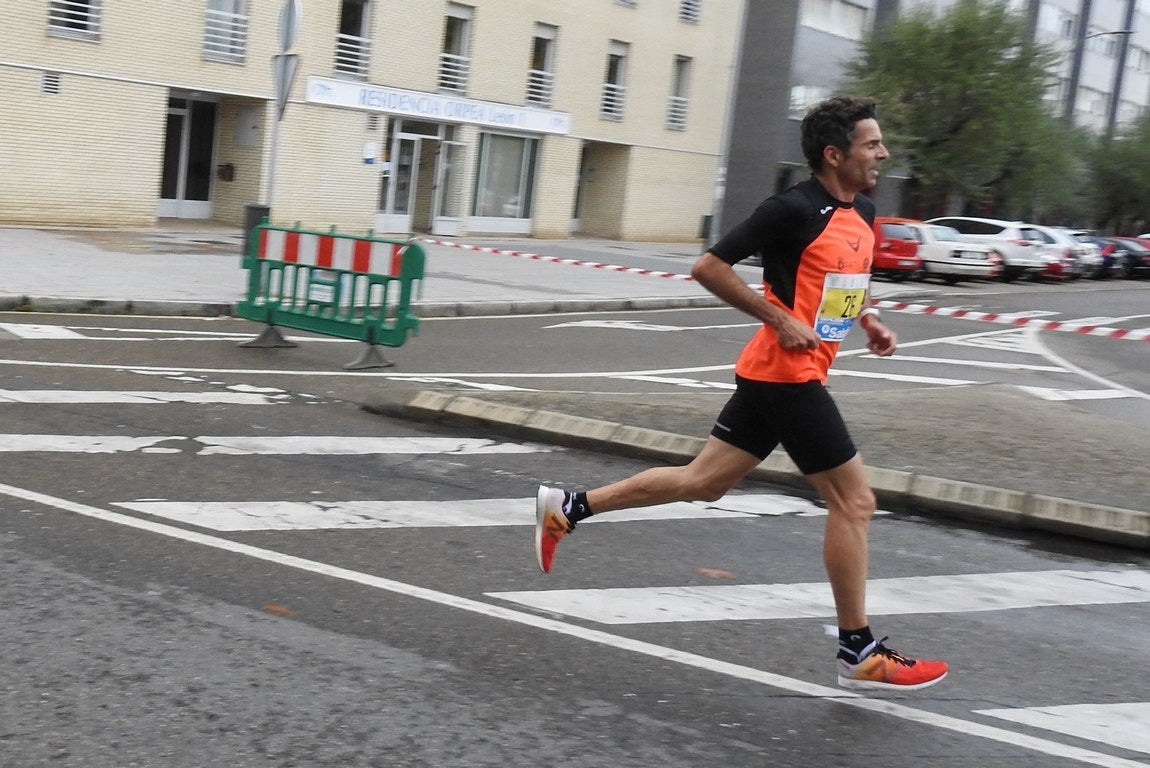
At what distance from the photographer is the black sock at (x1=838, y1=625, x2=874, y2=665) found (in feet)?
14.4

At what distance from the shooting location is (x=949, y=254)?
34000mm

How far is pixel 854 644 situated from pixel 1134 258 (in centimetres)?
4614

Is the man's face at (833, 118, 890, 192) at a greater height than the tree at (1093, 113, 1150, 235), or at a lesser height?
lesser

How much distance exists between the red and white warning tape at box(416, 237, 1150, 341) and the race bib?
46.2 feet

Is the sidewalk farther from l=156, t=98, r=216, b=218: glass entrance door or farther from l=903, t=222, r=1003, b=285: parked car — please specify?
l=903, t=222, r=1003, b=285: parked car

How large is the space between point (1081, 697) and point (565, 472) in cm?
360

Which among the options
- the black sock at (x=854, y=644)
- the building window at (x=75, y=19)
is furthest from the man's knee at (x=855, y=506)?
the building window at (x=75, y=19)

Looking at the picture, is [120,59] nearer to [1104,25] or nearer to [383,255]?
[383,255]

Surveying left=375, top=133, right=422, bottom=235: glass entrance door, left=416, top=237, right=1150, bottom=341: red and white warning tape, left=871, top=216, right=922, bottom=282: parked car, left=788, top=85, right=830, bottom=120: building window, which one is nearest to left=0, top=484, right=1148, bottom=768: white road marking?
left=416, top=237, right=1150, bottom=341: red and white warning tape

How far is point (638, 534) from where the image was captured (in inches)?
244

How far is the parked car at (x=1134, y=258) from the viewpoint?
153 ft

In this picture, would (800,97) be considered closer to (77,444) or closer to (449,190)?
(449,190)

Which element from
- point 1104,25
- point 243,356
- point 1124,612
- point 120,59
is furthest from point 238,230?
point 1104,25

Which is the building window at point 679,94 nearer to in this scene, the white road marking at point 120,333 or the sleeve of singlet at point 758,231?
the white road marking at point 120,333
